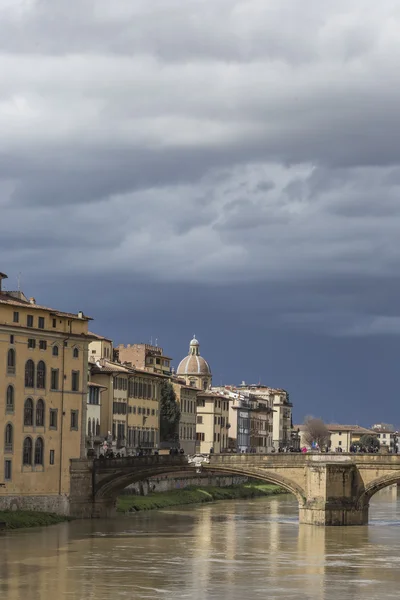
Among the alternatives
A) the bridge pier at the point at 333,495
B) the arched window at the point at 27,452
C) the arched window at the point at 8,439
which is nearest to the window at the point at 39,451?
the arched window at the point at 27,452

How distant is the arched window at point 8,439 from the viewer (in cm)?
9375

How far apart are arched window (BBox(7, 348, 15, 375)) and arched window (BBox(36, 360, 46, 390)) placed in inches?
106

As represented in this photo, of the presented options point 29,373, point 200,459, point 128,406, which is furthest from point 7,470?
point 128,406

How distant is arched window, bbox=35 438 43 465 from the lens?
96.6 m

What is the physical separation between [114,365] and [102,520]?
33.9 m

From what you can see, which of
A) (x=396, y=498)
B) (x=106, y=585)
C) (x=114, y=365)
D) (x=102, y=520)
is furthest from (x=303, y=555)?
(x=396, y=498)

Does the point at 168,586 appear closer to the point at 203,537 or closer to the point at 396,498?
the point at 203,537

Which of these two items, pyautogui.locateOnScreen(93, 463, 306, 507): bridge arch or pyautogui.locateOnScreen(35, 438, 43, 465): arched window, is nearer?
pyautogui.locateOnScreen(35, 438, 43, 465): arched window

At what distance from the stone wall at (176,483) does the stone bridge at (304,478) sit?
17313 millimetres

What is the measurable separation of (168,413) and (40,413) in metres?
58.3

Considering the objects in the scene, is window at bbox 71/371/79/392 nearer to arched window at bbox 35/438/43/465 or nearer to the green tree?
arched window at bbox 35/438/43/465

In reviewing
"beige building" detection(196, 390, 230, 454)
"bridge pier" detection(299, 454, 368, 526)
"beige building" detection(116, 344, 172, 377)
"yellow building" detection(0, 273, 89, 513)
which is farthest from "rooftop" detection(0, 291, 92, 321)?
"beige building" detection(196, 390, 230, 454)

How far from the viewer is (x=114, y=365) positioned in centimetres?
13275

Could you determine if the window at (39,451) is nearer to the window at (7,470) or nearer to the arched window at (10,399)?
the window at (7,470)
